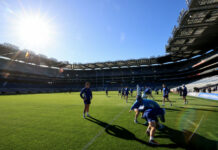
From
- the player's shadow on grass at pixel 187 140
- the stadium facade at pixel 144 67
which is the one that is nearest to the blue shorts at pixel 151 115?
the player's shadow on grass at pixel 187 140

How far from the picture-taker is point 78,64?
71.4 metres

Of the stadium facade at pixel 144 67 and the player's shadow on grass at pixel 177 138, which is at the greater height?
the stadium facade at pixel 144 67

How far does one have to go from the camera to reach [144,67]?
80562 millimetres

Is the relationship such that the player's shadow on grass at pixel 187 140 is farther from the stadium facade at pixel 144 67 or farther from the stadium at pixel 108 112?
the stadium facade at pixel 144 67

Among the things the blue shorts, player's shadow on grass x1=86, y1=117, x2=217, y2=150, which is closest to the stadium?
player's shadow on grass x1=86, y1=117, x2=217, y2=150

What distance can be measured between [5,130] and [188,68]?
71691 millimetres

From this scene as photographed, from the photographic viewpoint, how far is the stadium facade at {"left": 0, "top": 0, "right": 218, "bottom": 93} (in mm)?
24156

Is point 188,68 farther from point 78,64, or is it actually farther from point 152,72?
point 78,64

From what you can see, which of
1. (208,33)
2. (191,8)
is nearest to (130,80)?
(208,33)

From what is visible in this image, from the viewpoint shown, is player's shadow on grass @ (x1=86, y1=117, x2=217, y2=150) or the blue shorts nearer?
player's shadow on grass @ (x1=86, y1=117, x2=217, y2=150)

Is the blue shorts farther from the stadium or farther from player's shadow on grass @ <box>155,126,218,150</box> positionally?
player's shadow on grass @ <box>155,126,218,150</box>

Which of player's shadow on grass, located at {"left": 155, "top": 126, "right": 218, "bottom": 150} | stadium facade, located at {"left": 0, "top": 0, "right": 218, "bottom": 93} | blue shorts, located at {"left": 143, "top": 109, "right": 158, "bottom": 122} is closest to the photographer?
player's shadow on grass, located at {"left": 155, "top": 126, "right": 218, "bottom": 150}

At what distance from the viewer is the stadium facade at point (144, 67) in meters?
24.2

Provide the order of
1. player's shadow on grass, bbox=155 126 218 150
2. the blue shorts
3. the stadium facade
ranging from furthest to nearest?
the stadium facade → the blue shorts → player's shadow on grass, bbox=155 126 218 150
